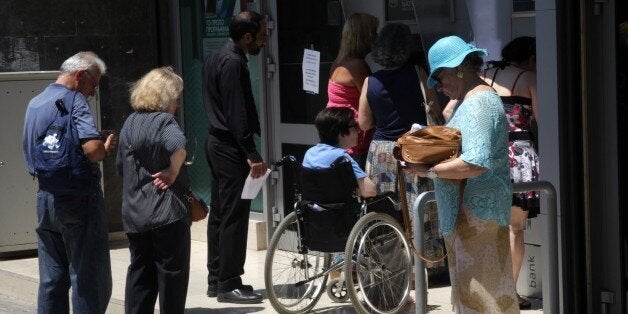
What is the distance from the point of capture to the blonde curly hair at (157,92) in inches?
251

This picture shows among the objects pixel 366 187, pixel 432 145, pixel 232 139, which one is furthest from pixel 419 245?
pixel 232 139

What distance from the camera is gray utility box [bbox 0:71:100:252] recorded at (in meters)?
9.34

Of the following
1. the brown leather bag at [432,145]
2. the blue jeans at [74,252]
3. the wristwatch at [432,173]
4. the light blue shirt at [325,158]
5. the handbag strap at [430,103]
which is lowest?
the blue jeans at [74,252]

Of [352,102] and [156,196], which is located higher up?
[352,102]

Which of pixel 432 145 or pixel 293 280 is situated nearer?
pixel 432 145

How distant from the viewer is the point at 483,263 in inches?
197

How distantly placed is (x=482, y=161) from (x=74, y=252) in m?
2.58

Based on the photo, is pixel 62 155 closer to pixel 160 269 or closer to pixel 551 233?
pixel 160 269

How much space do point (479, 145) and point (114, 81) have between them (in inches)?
227

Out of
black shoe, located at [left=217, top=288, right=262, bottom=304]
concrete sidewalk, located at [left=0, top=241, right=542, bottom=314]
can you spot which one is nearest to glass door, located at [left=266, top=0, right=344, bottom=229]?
concrete sidewalk, located at [left=0, top=241, right=542, bottom=314]

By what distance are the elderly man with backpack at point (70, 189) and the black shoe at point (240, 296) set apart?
43.6 inches

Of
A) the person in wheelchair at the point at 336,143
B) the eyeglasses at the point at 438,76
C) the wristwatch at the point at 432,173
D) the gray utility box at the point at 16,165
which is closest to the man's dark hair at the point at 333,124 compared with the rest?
the person in wheelchair at the point at 336,143

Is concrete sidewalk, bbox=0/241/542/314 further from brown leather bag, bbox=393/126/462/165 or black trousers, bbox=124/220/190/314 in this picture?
brown leather bag, bbox=393/126/462/165

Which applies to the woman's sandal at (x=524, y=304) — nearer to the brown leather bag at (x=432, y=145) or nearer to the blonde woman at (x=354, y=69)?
the blonde woman at (x=354, y=69)
